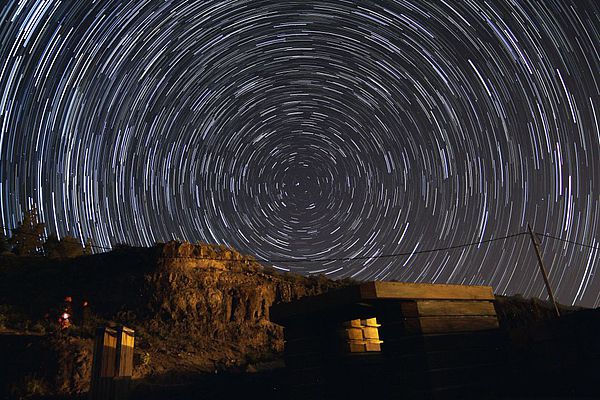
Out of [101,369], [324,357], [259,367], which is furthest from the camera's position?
[259,367]

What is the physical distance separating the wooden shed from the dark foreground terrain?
326 mm

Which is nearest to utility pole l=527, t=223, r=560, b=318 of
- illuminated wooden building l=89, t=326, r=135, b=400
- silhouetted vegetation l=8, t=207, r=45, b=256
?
illuminated wooden building l=89, t=326, r=135, b=400

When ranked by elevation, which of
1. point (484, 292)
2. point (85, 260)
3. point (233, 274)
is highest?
point (85, 260)

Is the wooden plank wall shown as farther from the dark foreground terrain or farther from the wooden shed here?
the dark foreground terrain

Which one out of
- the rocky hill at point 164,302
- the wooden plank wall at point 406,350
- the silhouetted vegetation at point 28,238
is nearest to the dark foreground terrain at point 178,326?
the rocky hill at point 164,302

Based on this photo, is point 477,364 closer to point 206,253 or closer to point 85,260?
point 206,253

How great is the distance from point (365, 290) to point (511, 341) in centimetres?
372

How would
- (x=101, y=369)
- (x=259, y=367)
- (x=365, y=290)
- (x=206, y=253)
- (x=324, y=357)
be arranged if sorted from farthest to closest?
1. (x=206, y=253)
2. (x=259, y=367)
3. (x=101, y=369)
4. (x=324, y=357)
5. (x=365, y=290)

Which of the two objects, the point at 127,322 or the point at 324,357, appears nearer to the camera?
the point at 324,357

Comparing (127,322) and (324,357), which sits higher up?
(127,322)

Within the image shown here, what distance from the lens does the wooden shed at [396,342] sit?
8016 millimetres

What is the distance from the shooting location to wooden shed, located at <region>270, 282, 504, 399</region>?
802 centimetres

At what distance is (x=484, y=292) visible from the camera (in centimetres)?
968

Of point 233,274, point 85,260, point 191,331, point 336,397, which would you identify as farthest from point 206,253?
point 336,397
